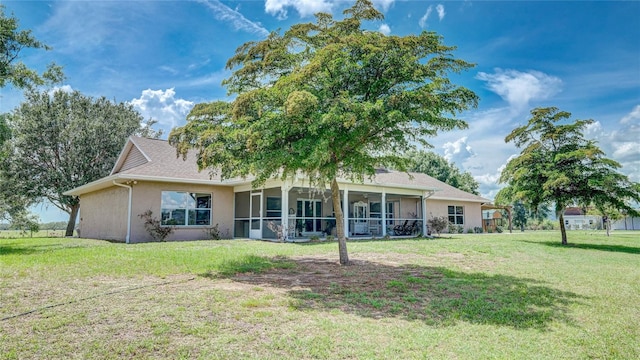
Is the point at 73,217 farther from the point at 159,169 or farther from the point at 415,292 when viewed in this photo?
the point at 415,292

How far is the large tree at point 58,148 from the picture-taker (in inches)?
954

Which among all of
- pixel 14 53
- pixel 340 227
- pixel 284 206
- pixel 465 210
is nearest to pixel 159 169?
pixel 284 206

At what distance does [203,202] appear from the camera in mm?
17906

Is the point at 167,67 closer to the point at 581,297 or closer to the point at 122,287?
the point at 122,287

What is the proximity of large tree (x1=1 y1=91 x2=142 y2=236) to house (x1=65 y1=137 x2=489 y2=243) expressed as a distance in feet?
11.3

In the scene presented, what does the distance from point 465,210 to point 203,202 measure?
20.0 m

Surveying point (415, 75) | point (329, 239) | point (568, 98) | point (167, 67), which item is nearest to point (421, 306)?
point (415, 75)

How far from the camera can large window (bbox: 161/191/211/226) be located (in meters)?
16.7

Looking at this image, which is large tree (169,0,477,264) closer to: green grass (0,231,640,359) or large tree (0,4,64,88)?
green grass (0,231,640,359)

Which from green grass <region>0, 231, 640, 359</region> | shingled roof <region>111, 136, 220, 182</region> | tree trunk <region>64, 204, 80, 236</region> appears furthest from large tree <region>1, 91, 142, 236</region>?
green grass <region>0, 231, 640, 359</region>

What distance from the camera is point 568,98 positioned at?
1766 centimetres

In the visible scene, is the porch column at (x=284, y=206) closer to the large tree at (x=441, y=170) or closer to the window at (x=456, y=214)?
the window at (x=456, y=214)

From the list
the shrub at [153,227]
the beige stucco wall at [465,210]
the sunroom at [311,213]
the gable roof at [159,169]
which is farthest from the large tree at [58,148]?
the beige stucco wall at [465,210]

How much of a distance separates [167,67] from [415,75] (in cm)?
1210
